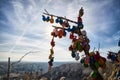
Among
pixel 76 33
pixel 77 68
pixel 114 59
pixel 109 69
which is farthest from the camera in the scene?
pixel 77 68

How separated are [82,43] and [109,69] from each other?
35.8m

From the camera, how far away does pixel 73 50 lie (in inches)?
460

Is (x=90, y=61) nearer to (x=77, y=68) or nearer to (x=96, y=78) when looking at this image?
(x=96, y=78)

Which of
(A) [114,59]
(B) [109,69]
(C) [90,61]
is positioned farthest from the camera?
(B) [109,69]

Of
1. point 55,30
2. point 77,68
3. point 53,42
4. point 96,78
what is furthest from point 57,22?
point 77,68

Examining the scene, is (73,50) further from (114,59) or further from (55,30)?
(114,59)

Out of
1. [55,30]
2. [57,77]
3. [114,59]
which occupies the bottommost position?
[57,77]

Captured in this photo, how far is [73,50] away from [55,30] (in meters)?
1.67

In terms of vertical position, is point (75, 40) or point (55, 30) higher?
point (55, 30)

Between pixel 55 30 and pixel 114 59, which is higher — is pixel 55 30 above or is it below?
above

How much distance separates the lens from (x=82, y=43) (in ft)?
36.0

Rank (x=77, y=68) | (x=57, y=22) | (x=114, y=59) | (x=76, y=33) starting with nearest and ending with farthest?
(x=76, y=33)
(x=57, y=22)
(x=114, y=59)
(x=77, y=68)

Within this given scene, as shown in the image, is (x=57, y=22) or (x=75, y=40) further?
(x=57, y=22)

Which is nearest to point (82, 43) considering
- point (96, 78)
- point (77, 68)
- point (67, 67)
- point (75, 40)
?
point (75, 40)
